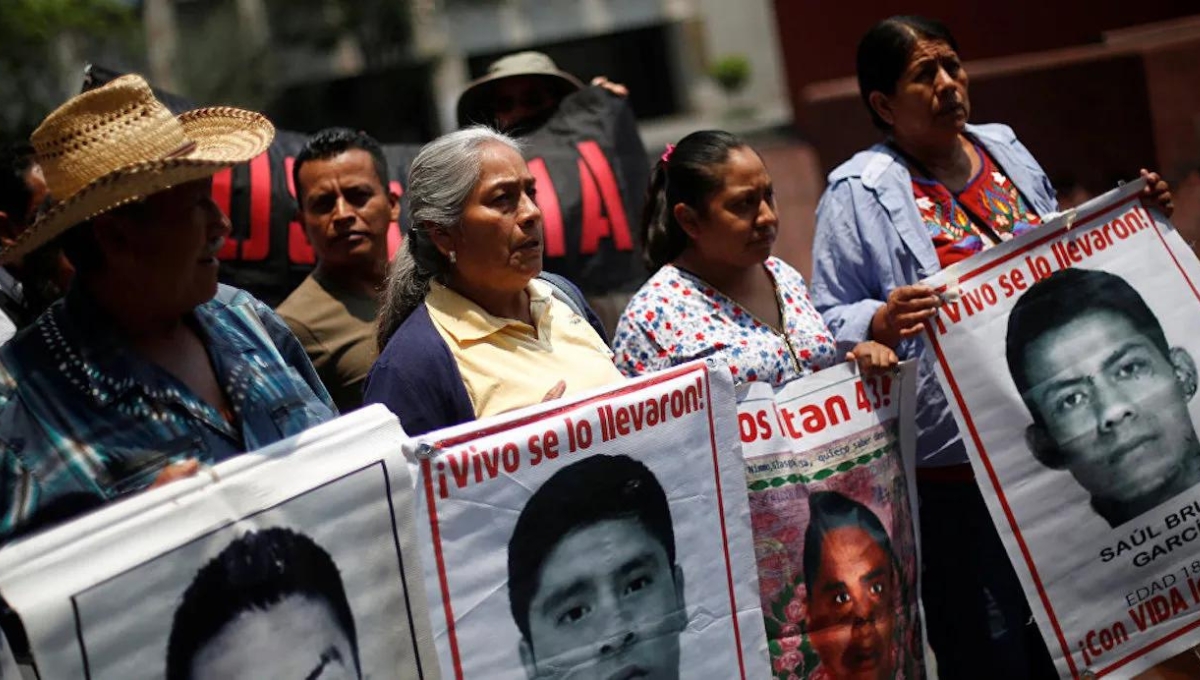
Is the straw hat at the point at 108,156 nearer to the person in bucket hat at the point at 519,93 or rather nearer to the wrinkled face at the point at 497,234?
the wrinkled face at the point at 497,234

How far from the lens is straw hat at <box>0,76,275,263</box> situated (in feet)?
8.39

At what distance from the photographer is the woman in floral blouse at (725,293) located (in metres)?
3.59

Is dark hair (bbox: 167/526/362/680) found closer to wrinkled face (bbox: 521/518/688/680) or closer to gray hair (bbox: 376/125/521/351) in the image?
wrinkled face (bbox: 521/518/688/680)

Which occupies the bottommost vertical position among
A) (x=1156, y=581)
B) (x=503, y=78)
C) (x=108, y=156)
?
(x=1156, y=581)

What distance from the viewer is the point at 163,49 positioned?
34.0 m

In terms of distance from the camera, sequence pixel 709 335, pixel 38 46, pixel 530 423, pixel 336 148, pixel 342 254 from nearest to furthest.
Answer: pixel 530 423
pixel 709 335
pixel 342 254
pixel 336 148
pixel 38 46

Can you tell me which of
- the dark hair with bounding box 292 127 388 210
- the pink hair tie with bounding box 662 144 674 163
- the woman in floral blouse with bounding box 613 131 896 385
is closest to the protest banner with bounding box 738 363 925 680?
the woman in floral blouse with bounding box 613 131 896 385

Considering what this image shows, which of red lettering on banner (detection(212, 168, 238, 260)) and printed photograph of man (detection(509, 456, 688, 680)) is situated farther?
red lettering on banner (detection(212, 168, 238, 260))

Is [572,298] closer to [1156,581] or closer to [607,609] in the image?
[607,609]

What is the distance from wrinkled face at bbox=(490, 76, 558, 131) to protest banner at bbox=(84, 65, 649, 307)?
66mm

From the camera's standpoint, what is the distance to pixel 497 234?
330 centimetres

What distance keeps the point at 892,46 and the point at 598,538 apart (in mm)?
1750

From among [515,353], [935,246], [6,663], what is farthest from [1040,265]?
[6,663]

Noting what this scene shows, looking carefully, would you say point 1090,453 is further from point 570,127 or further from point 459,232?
point 570,127
